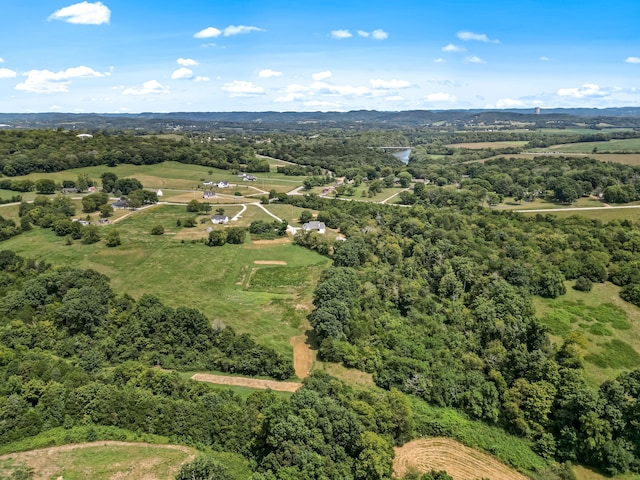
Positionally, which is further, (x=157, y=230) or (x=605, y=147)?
(x=605, y=147)

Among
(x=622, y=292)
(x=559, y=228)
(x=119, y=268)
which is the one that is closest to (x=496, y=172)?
(x=559, y=228)

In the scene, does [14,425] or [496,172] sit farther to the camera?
[496,172]

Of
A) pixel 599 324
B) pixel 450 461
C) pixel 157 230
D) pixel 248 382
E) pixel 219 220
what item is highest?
pixel 219 220

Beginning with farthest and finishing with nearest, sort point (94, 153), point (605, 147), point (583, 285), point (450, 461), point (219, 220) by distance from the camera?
point (605, 147), point (94, 153), point (219, 220), point (583, 285), point (450, 461)

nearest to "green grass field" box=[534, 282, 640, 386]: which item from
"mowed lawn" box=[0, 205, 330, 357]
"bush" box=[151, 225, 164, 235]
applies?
"mowed lawn" box=[0, 205, 330, 357]

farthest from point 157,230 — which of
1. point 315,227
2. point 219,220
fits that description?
point 315,227

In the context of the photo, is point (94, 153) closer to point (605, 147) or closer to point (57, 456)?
point (57, 456)

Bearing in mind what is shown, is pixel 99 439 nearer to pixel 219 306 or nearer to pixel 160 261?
pixel 219 306
